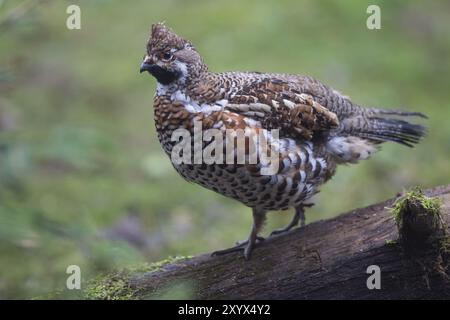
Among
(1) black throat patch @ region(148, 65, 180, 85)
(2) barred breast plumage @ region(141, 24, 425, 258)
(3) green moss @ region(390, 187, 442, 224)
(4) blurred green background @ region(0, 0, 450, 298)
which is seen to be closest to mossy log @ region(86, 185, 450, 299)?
(3) green moss @ region(390, 187, 442, 224)

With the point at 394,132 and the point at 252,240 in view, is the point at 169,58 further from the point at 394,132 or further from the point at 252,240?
the point at 394,132

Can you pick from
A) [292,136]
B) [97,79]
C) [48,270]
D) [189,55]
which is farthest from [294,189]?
[97,79]

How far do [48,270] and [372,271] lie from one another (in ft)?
10.5

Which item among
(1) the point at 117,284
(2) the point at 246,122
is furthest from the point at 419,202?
(1) the point at 117,284

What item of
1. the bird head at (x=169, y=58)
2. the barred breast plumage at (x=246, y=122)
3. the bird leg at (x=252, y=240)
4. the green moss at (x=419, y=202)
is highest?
the bird head at (x=169, y=58)

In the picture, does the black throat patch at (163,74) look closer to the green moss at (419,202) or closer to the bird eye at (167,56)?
the bird eye at (167,56)

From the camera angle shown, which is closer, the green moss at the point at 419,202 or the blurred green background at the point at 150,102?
the green moss at the point at 419,202

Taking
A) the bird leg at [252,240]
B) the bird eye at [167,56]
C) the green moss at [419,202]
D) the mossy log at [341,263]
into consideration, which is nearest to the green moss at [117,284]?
the mossy log at [341,263]

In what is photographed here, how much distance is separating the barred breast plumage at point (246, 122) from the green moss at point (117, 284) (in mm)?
559

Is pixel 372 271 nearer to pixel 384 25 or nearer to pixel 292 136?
pixel 292 136

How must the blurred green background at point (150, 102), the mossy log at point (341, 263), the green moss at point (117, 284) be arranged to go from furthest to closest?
the blurred green background at point (150, 102), the green moss at point (117, 284), the mossy log at point (341, 263)

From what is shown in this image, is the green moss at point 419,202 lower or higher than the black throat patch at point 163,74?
lower

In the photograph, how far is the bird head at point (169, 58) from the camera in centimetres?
406

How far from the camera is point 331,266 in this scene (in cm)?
385
